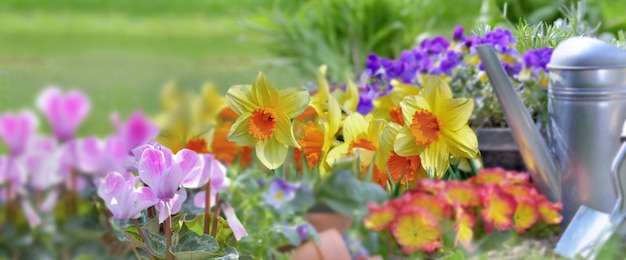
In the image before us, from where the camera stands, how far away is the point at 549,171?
2.10 feet

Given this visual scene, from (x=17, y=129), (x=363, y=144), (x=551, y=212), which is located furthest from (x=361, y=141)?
(x=17, y=129)

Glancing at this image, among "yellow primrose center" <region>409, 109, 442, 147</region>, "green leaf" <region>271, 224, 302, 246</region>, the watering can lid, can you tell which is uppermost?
the watering can lid

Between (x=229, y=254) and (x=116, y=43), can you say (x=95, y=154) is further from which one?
(x=116, y=43)

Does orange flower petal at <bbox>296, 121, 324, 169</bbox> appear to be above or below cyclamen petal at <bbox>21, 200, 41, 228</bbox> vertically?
above

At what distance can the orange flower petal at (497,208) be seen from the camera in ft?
2.08

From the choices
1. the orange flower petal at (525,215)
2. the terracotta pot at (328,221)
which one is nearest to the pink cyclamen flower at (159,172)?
the terracotta pot at (328,221)

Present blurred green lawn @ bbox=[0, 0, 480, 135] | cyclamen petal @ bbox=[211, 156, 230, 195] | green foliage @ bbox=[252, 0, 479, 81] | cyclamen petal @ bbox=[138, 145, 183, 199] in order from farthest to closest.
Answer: blurred green lawn @ bbox=[0, 0, 480, 135] → green foliage @ bbox=[252, 0, 479, 81] → cyclamen petal @ bbox=[211, 156, 230, 195] → cyclamen petal @ bbox=[138, 145, 183, 199]

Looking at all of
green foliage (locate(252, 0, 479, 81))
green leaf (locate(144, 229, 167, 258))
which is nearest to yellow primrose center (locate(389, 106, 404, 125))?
green leaf (locate(144, 229, 167, 258))

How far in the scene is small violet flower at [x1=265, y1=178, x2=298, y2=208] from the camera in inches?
20.3

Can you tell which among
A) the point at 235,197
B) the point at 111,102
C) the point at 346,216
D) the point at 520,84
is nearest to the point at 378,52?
the point at 520,84

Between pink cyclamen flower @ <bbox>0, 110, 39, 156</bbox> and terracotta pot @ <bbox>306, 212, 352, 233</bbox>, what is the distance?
32 cm

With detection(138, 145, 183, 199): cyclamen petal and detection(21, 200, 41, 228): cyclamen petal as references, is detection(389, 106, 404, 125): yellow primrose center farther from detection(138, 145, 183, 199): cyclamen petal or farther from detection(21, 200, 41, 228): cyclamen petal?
detection(21, 200, 41, 228): cyclamen petal

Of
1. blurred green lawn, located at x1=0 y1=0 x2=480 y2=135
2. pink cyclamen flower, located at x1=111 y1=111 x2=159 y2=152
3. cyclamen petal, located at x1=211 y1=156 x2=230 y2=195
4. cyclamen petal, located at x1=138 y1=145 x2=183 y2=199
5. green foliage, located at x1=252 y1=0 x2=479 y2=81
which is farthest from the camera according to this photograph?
blurred green lawn, located at x1=0 y1=0 x2=480 y2=135

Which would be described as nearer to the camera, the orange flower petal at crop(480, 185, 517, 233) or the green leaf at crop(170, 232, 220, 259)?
the green leaf at crop(170, 232, 220, 259)
